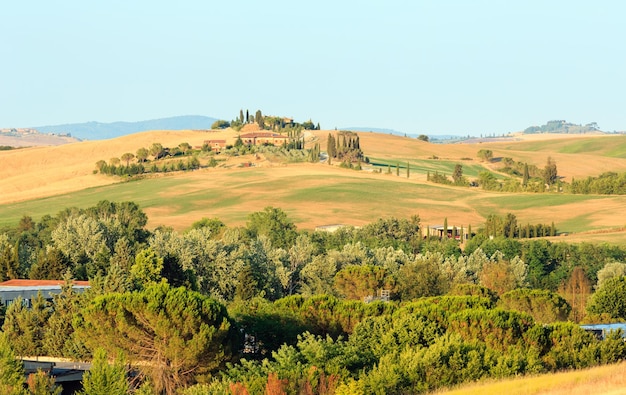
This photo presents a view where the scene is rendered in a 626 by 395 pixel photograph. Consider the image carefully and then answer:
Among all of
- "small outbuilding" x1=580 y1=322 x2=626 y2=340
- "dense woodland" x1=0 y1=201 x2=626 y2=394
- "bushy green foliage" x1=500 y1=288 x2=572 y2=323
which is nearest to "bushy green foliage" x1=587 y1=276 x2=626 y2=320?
"dense woodland" x1=0 y1=201 x2=626 y2=394

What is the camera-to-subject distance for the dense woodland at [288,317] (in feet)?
171

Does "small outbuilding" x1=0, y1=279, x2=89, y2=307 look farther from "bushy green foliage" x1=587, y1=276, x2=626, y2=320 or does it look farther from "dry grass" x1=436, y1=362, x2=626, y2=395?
"dry grass" x1=436, y1=362, x2=626, y2=395

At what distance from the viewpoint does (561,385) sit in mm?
44719

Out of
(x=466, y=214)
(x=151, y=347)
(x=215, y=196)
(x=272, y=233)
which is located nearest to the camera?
(x=151, y=347)

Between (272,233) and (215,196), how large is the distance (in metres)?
44.4

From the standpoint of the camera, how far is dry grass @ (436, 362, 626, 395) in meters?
43.0

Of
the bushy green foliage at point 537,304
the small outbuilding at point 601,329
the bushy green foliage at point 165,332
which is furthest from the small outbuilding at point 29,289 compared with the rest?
the small outbuilding at point 601,329

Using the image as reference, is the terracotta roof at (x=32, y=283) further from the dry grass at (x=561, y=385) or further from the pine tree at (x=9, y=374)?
the dry grass at (x=561, y=385)

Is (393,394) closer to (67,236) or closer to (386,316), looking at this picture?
(386,316)

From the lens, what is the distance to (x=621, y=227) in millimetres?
159250

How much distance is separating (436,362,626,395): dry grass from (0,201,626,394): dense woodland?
4078 millimetres

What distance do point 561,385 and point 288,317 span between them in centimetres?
2634

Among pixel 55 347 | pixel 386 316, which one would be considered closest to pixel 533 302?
pixel 386 316

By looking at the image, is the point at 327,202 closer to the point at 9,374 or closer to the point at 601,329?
the point at 601,329
